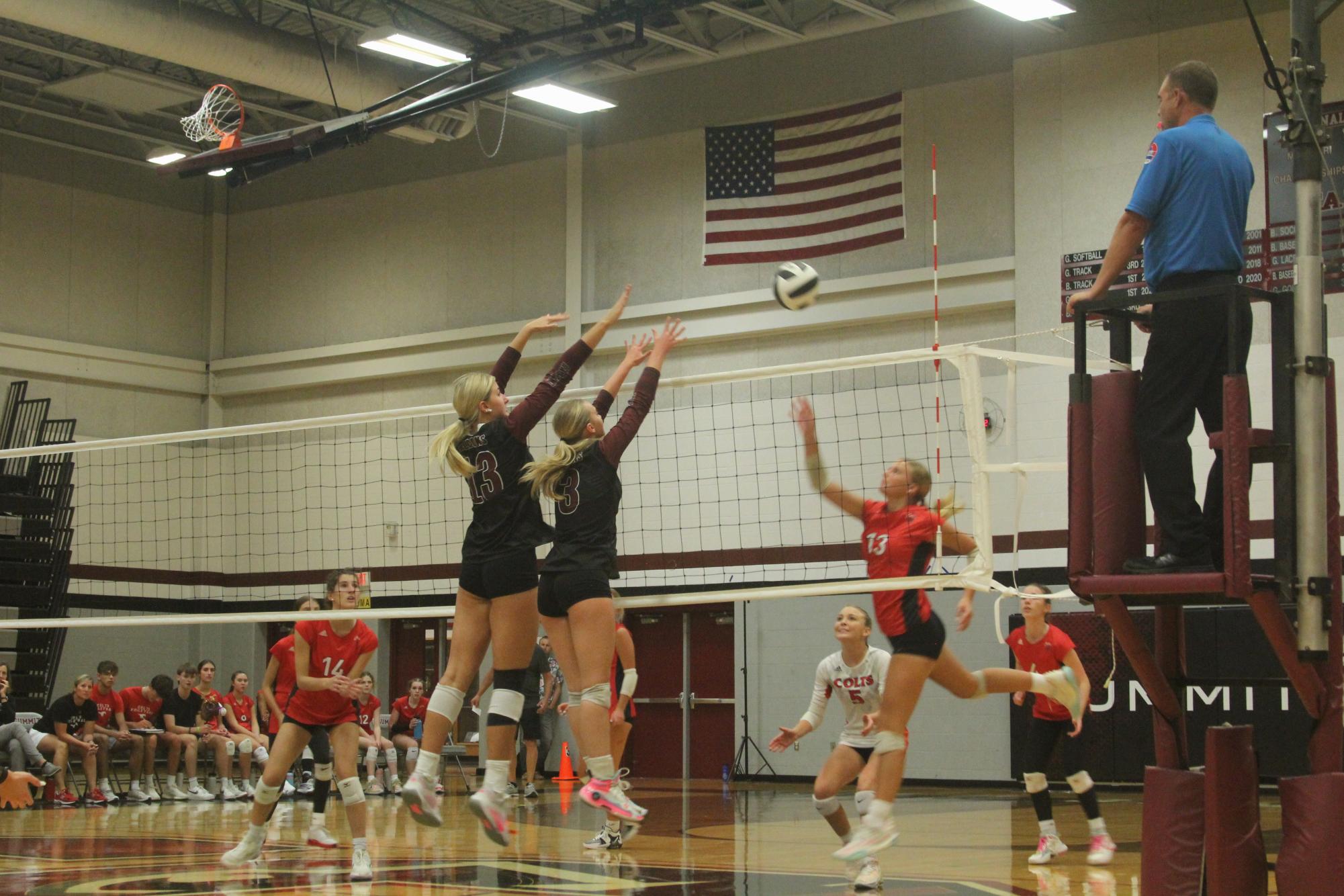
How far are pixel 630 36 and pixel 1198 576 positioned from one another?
14.9 metres

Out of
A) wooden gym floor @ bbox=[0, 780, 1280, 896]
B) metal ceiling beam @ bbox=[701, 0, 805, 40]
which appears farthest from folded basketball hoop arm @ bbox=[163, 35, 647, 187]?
wooden gym floor @ bbox=[0, 780, 1280, 896]

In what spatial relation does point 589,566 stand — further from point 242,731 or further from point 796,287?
point 242,731

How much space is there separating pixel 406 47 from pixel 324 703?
34.3 feet

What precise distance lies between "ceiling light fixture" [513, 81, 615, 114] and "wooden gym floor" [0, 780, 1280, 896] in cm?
842

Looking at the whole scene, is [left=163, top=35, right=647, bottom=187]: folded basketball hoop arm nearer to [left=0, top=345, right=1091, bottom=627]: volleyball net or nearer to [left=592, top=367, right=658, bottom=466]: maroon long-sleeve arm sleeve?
[left=0, top=345, right=1091, bottom=627]: volleyball net

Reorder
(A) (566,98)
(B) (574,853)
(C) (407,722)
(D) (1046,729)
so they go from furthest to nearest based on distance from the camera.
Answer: (A) (566,98) → (C) (407,722) → (D) (1046,729) → (B) (574,853)

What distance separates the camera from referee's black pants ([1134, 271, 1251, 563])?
4891 millimetres

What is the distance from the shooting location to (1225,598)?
16.3 ft

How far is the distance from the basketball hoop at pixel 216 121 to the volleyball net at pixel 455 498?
10.0 feet

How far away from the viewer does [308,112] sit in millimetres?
20781

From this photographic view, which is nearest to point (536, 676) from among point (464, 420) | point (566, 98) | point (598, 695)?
point (566, 98)

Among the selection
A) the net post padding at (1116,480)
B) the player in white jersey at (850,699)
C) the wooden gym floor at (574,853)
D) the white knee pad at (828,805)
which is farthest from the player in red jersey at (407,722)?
the net post padding at (1116,480)

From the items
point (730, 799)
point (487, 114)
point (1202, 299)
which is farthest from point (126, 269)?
point (1202, 299)

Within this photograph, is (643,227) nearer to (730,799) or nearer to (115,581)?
(730,799)
